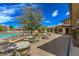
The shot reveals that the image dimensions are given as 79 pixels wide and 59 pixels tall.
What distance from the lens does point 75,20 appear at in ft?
4.99

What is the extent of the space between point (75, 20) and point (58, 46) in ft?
0.94

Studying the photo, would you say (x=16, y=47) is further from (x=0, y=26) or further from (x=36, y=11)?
(x=36, y=11)

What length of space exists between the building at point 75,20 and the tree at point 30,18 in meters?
0.29

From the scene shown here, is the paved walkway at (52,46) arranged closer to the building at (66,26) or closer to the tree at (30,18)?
the building at (66,26)

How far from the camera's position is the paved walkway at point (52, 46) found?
1.52m

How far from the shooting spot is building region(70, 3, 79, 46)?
151 centimetres

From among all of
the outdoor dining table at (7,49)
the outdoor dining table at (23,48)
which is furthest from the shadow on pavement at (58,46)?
the outdoor dining table at (7,49)

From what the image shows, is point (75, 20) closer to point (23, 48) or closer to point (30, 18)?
point (30, 18)

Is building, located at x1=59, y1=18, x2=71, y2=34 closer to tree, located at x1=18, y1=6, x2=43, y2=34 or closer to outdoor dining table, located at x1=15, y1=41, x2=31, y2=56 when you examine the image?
tree, located at x1=18, y1=6, x2=43, y2=34

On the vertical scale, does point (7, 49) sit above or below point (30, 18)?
below

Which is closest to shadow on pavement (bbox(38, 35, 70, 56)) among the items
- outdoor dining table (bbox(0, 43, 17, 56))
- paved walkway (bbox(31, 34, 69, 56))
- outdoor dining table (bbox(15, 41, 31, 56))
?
paved walkway (bbox(31, 34, 69, 56))

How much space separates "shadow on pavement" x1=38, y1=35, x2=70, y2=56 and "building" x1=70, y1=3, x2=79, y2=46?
7 centimetres

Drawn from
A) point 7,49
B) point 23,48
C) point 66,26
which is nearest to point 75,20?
→ point 66,26

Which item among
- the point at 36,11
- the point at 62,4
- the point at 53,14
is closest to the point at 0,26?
the point at 36,11
